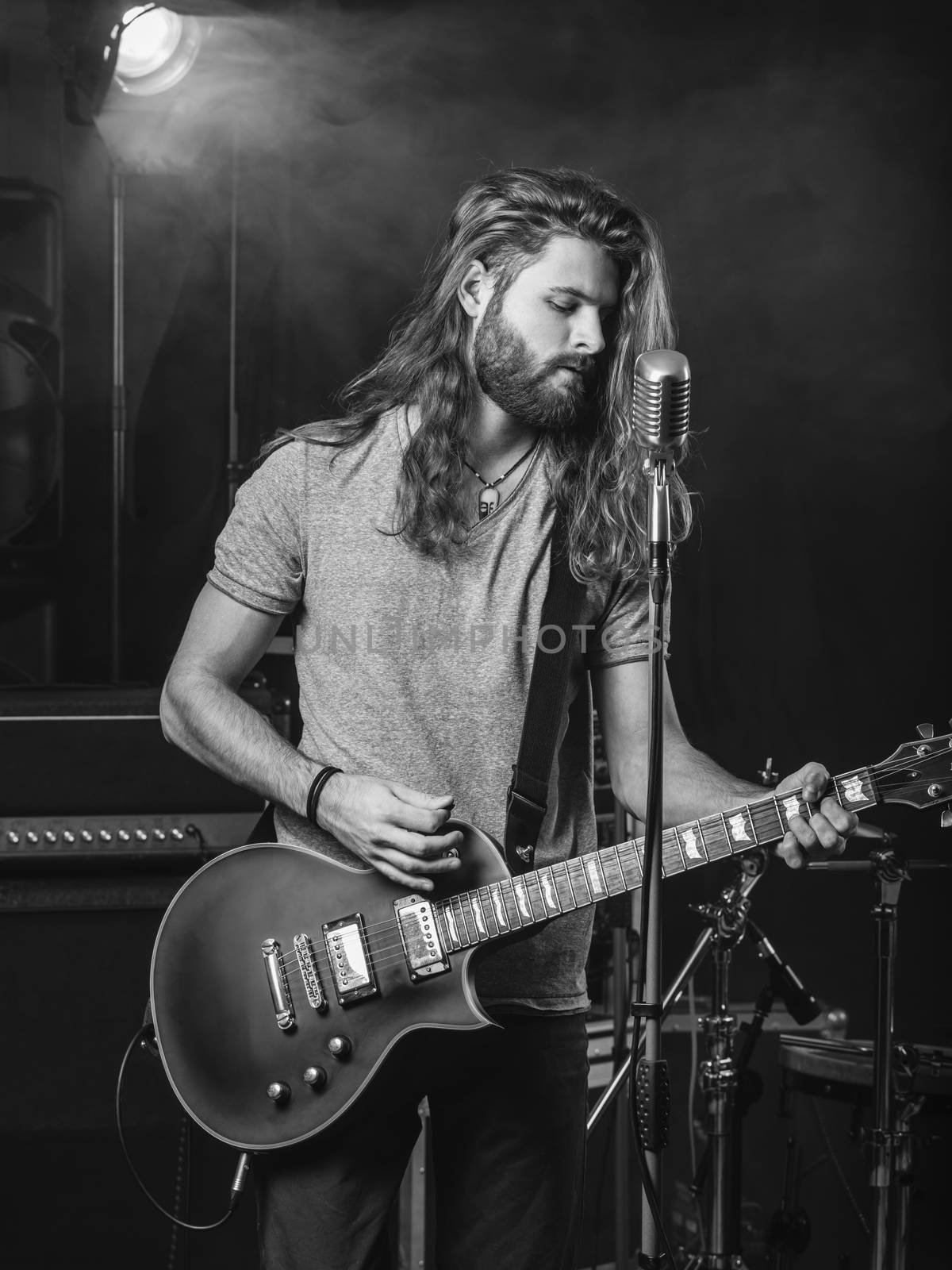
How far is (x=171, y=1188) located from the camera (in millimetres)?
2646

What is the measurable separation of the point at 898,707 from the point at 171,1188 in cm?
228

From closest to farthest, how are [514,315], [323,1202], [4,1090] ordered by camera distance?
[323,1202]
[514,315]
[4,1090]

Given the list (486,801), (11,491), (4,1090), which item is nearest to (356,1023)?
(486,801)

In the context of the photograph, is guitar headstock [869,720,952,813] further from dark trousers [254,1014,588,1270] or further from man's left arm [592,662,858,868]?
dark trousers [254,1014,588,1270]

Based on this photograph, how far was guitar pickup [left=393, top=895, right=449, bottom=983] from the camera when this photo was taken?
179 centimetres

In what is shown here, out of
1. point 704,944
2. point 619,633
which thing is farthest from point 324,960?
point 704,944

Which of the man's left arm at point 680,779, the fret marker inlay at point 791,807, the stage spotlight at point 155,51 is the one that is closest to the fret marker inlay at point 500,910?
the man's left arm at point 680,779

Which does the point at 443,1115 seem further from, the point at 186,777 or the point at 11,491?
the point at 11,491

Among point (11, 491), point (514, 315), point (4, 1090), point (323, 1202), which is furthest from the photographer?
point (11, 491)

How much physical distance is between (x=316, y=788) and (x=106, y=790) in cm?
96

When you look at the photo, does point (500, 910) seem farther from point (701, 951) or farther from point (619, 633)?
point (701, 951)

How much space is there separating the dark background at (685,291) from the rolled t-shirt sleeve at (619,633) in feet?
5.84

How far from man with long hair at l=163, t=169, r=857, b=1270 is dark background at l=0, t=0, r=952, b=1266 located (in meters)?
1.72

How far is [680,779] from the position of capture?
1.88 meters
